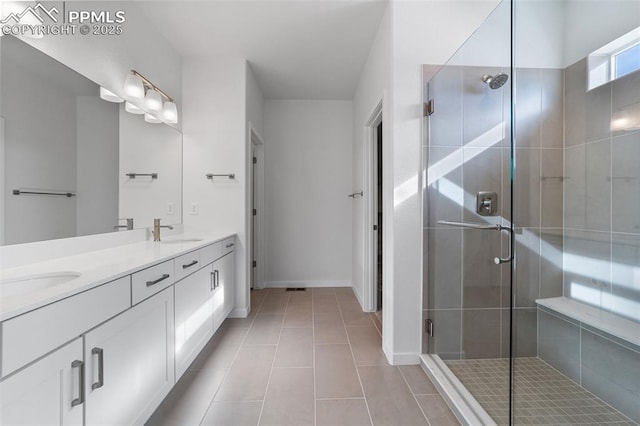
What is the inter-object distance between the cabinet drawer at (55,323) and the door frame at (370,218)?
91.5 inches

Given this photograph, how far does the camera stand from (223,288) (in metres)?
2.55

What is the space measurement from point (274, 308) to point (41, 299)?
2.50 metres

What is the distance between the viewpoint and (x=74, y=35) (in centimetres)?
165

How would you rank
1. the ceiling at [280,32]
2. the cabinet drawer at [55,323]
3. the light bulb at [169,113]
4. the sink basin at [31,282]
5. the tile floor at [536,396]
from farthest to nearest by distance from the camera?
the light bulb at [169,113]
the ceiling at [280,32]
the tile floor at [536,396]
the sink basin at [31,282]
the cabinet drawer at [55,323]

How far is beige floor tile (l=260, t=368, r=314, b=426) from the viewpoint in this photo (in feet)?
4.90

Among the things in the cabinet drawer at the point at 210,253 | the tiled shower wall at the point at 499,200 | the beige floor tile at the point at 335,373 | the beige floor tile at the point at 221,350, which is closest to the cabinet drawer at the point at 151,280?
the cabinet drawer at the point at 210,253

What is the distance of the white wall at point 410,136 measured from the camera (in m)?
2.00

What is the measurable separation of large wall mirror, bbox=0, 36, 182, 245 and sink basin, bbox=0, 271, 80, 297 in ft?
0.81

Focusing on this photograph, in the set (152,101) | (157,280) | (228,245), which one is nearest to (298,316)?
(228,245)

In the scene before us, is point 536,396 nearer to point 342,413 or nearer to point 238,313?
point 342,413

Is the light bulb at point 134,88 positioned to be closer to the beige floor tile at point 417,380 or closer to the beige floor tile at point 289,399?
the beige floor tile at point 289,399

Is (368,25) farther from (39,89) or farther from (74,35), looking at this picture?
(39,89)

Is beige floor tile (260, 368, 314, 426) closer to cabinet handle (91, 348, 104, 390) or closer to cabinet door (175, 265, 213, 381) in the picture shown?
cabinet door (175, 265, 213, 381)

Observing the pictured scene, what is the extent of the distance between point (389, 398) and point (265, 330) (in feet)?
4.24
